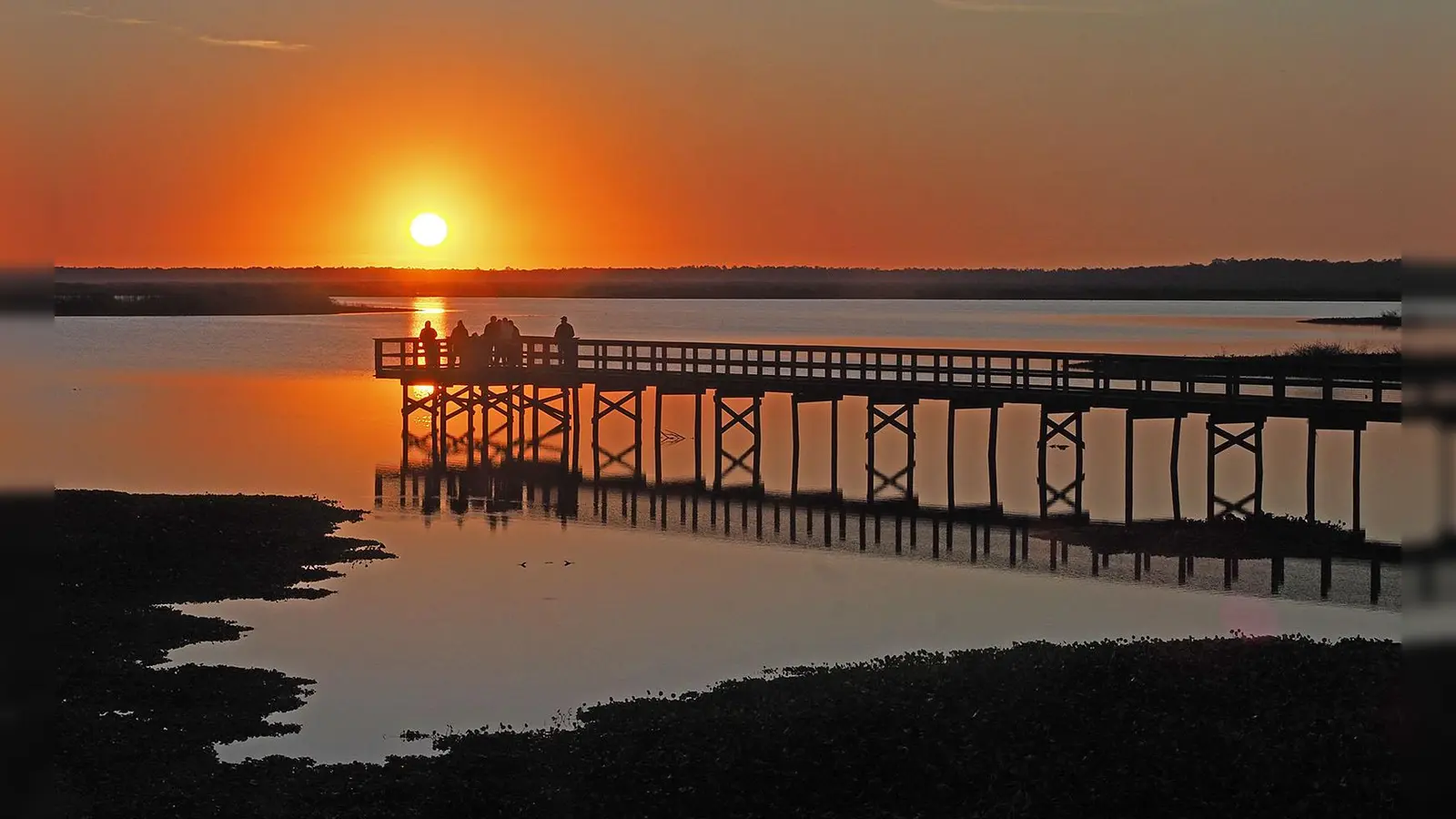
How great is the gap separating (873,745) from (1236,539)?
60.9ft

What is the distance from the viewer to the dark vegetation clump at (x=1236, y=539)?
31.2 meters

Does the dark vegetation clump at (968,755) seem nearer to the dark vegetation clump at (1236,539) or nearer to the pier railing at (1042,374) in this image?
the dark vegetation clump at (1236,539)

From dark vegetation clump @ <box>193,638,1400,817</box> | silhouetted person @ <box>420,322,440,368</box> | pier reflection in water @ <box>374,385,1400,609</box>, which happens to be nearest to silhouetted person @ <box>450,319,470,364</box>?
silhouetted person @ <box>420,322,440,368</box>

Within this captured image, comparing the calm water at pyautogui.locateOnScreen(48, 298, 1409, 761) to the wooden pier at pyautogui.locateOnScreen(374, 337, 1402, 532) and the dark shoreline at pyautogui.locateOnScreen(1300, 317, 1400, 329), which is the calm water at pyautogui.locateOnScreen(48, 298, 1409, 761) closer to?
the wooden pier at pyautogui.locateOnScreen(374, 337, 1402, 532)

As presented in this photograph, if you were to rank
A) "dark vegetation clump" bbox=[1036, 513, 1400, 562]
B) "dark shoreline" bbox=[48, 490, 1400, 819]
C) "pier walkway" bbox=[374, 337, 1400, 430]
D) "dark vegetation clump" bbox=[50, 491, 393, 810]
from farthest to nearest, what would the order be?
"pier walkway" bbox=[374, 337, 1400, 430] → "dark vegetation clump" bbox=[1036, 513, 1400, 562] → "dark vegetation clump" bbox=[50, 491, 393, 810] → "dark shoreline" bbox=[48, 490, 1400, 819]

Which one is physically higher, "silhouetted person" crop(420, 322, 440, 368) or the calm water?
"silhouetted person" crop(420, 322, 440, 368)

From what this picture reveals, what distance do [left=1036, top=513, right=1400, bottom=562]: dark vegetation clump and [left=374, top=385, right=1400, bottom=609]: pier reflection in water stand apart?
4.3 inches

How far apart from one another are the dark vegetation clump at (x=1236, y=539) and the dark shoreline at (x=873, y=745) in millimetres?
11791

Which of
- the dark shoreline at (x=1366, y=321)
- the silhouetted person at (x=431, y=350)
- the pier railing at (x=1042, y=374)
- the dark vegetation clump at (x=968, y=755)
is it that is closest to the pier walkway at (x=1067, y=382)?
the pier railing at (x=1042, y=374)

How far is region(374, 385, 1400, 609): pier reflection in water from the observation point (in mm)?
30422

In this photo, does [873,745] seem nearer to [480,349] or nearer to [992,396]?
[992,396]

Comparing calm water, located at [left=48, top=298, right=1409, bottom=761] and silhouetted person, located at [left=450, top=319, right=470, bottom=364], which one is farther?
silhouetted person, located at [left=450, top=319, right=470, bottom=364]

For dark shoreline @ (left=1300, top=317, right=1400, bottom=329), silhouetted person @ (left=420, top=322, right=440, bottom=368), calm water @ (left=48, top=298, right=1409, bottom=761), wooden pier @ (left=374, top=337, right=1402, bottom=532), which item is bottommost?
calm water @ (left=48, top=298, right=1409, bottom=761)

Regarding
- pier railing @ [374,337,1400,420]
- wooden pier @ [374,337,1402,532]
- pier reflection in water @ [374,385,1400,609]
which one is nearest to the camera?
pier reflection in water @ [374,385,1400,609]
